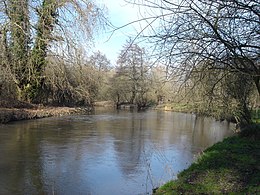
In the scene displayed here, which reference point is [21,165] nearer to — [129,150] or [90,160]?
[90,160]

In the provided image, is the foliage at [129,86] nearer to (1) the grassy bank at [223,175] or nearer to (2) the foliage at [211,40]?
(1) the grassy bank at [223,175]

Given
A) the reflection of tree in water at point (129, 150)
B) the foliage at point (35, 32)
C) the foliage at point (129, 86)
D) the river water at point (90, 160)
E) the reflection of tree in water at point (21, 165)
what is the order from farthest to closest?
the foliage at point (129, 86) < the foliage at point (35, 32) < the reflection of tree in water at point (129, 150) < the river water at point (90, 160) < the reflection of tree in water at point (21, 165)

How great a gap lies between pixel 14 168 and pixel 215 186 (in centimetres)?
555

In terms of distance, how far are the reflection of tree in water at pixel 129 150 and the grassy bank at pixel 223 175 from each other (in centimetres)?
221

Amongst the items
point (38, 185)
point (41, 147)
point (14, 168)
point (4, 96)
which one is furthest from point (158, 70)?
point (4, 96)

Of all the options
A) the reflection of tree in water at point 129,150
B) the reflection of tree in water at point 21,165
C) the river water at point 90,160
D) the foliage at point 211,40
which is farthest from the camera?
the reflection of tree in water at point 129,150

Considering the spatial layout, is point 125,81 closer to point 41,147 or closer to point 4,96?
point 4,96

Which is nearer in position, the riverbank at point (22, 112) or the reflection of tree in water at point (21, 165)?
the reflection of tree in water at point (21, 165)

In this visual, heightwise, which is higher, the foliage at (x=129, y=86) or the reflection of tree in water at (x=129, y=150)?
the foliage at (x=129, y=86)

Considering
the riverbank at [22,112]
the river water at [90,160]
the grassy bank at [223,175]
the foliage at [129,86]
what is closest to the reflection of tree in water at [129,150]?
the river water at [90,160]

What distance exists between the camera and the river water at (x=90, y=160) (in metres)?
7.58

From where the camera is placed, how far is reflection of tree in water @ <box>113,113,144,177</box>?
31.2 feet

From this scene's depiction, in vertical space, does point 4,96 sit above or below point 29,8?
below

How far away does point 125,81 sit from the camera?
149ft
